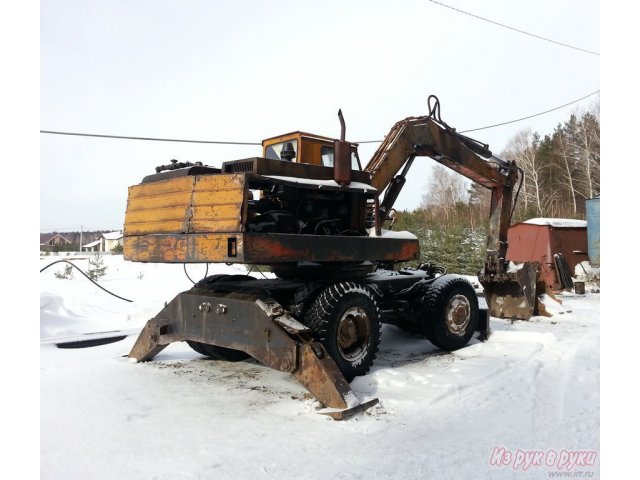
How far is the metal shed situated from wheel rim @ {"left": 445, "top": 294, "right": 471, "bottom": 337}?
9.68 meters

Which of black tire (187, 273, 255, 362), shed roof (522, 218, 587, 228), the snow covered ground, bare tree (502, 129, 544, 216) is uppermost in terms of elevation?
bare tree (502, 129, 544, 216)

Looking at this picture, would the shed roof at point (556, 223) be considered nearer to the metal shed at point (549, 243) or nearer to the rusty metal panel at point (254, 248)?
the metal shed at point (549, 243)

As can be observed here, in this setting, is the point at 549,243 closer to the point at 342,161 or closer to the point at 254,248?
the point at 342,161

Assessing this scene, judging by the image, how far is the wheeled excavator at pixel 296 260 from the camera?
14.5 ft


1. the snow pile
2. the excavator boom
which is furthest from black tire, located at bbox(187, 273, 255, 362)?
the snow pile

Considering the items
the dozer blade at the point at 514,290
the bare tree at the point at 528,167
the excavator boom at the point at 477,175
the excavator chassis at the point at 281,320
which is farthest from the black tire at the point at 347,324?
the bare tree at the point at 528,167

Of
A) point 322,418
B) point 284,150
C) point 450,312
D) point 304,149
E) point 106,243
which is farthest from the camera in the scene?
point 106,243

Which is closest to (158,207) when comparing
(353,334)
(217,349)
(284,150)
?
(284,150)

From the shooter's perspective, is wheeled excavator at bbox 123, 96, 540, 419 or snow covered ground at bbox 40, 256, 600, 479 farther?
wheeled excavator at bbox 123, 96, 540, 419

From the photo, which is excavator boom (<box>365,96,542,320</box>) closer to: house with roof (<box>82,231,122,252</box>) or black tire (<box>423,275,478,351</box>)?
black tire (<box>423,275,478,351</box>)

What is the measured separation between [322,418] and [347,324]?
1224 millimetres

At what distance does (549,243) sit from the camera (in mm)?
15727

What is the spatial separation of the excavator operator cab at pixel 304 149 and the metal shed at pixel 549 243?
1163 centimetres

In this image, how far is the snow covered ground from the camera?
3.25 meters
